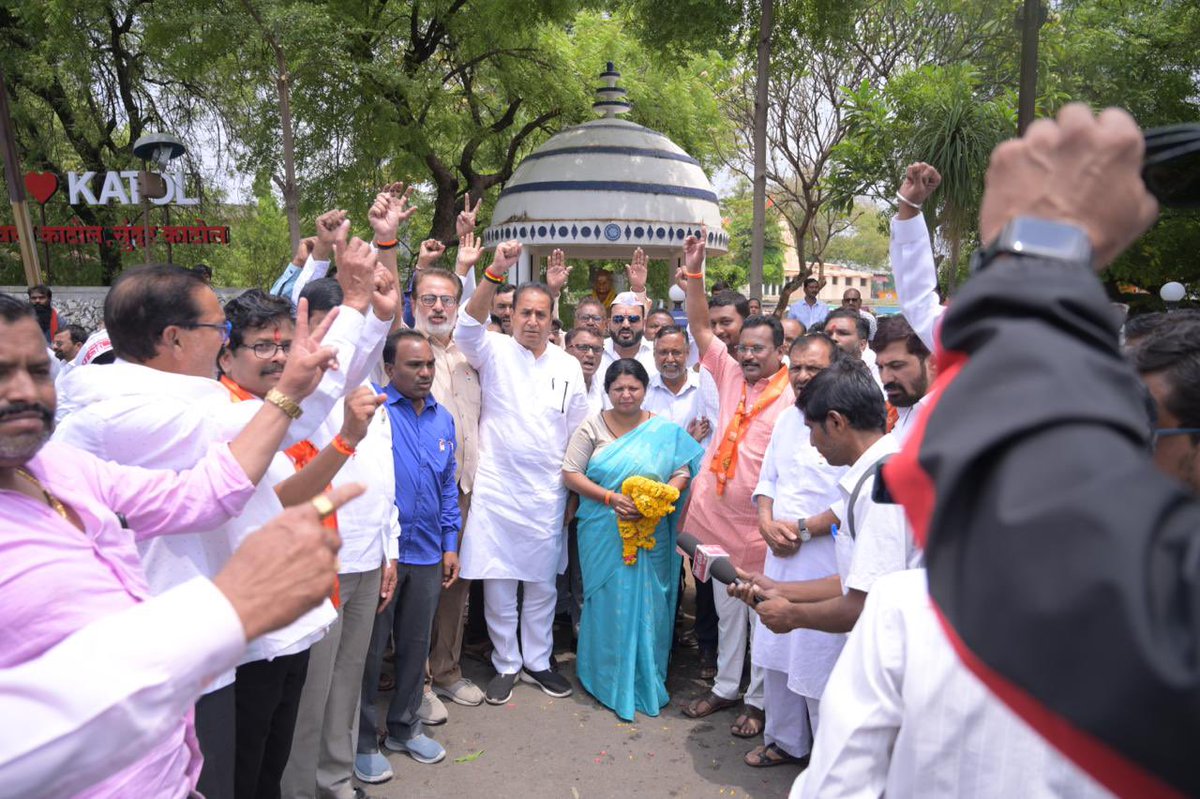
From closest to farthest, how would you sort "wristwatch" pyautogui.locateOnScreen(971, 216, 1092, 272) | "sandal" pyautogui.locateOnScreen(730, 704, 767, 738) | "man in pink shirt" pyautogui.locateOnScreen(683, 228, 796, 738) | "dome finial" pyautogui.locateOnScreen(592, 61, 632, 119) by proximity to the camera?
"wristwatch" pyautogui.locateOnScreen(971, 216, 1092, 272)
"sandal" pyautogui.locateOnScreen(730, 704, 767, 738)
"man in pink shirt" pyautogui.locateOnScreen(683, 228, 796, 738)
"dome finial" pyautogui.locateOnScreen(592, 61, 632, 119)

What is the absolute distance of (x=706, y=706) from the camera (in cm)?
450

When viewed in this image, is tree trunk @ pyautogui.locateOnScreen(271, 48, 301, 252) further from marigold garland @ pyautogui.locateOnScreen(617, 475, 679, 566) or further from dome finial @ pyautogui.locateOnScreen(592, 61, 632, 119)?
marigold garland @ pyautogui.locateOnScreen(617, 475, 679, 566)

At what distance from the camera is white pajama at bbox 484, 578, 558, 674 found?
→ 186 inches

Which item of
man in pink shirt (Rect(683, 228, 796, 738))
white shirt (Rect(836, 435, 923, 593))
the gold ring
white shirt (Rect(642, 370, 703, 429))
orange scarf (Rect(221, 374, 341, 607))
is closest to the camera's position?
the gold ring

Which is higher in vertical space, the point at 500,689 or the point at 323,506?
the point at 323,506

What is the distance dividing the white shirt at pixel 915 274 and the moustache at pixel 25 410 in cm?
267

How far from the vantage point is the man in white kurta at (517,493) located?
184 inches

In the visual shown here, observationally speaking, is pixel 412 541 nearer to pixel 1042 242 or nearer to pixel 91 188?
pixel 1042 242

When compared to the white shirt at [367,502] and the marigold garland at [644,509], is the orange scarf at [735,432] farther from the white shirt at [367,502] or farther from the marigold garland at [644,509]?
the white shirt at [367,502]

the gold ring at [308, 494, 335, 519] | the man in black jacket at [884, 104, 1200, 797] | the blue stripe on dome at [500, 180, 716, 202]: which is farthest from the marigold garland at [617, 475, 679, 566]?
the blue stripe on dome at [500, 180, 716, 202]

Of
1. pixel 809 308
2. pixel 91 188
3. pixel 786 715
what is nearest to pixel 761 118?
pixel 809 308

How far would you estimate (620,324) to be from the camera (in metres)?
5.95

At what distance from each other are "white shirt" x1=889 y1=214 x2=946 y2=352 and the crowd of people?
0.01 meters

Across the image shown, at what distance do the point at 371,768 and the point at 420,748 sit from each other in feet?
0.88
